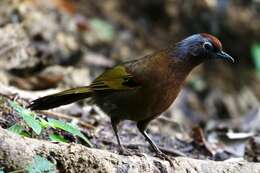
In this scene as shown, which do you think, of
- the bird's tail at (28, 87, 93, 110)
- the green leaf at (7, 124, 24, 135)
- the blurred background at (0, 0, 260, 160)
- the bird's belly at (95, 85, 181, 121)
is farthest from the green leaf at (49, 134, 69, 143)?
the blurred background at (0, 0, 260, 160)

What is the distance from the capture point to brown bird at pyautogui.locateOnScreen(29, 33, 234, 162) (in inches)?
198

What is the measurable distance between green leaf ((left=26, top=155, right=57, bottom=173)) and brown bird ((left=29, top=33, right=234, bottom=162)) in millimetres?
1443

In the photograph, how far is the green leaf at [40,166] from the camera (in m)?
3.47

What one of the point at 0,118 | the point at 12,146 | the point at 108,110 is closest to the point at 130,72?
the point at 108,110

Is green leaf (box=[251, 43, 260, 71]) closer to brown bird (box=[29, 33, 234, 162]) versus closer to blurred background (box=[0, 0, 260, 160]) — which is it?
blurred background (box=[0, 0, 260, 160])

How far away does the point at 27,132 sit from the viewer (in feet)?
14.2

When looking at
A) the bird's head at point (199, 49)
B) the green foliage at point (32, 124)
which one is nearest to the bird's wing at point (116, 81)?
the bird's head at point (199, 49)

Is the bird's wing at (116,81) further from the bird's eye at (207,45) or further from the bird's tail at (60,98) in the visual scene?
the bird's eye at (207,45)

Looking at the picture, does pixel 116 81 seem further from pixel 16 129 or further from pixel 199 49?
pixel 16 129

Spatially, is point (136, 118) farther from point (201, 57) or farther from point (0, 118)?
point (0, 118)

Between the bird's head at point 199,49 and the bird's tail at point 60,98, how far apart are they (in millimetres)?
900

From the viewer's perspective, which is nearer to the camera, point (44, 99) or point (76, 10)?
point (44, 99)

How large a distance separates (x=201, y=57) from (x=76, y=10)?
211 inches

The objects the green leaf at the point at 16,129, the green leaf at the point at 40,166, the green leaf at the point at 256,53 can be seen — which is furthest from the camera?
the green leaf at the point at 256,53
